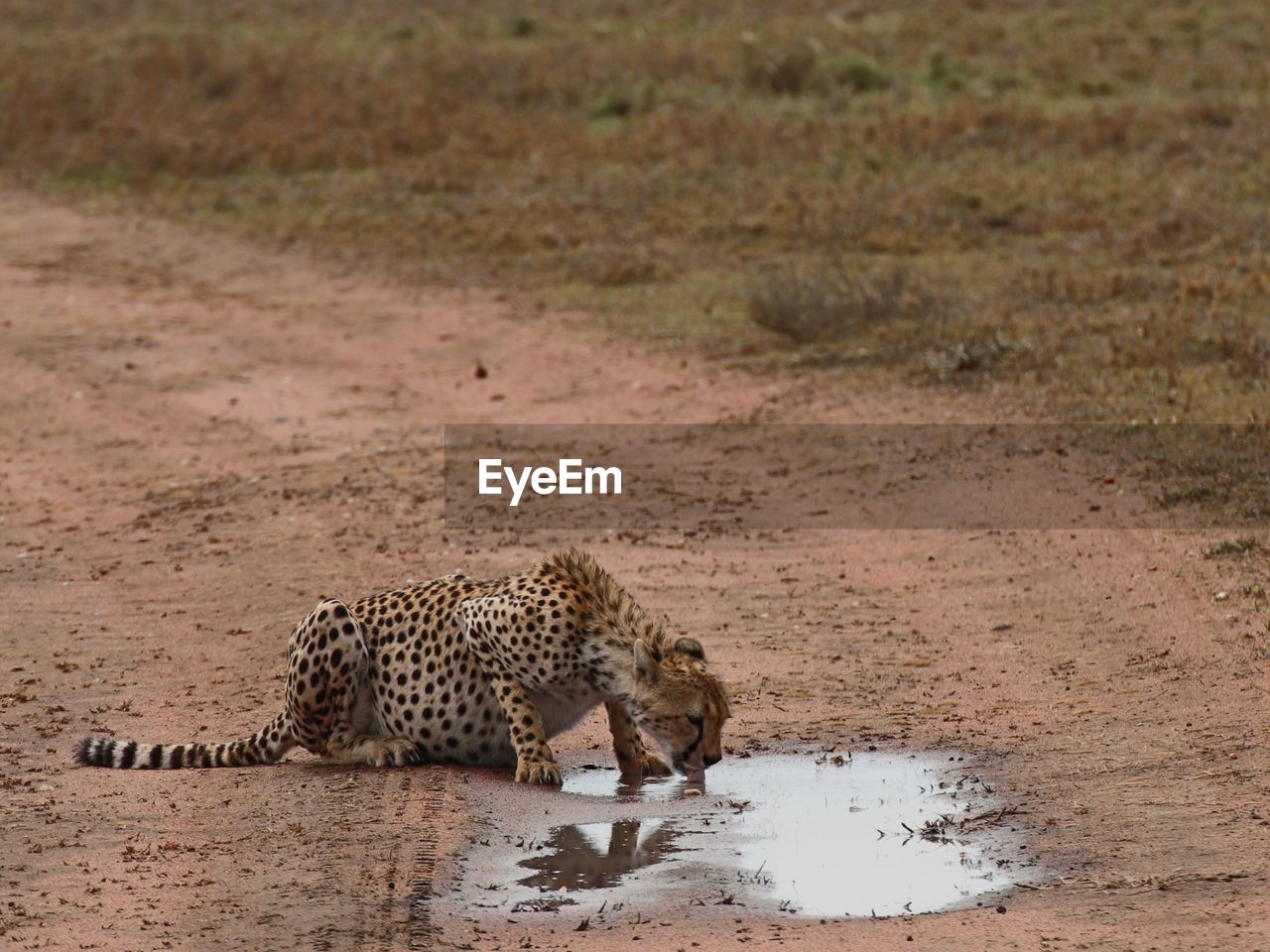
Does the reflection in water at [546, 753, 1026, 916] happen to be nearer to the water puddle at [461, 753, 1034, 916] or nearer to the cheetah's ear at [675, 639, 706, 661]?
the water puddle at [461, 753, 1034, 916]

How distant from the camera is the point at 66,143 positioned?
25.3m

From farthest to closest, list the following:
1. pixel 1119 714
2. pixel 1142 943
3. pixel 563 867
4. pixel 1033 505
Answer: pixel 1033 505 < pixel 1119 714 < pixel 563 867 < pixel 1142 943

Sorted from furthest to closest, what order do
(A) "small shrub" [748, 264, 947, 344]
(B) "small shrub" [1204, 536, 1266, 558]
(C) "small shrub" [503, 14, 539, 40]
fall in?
1. (C) "small shrub" [503, 14, 539, 40]
2. (A) "small shrub" [748, 264, 947, 344]
3. (B) "small shrub" [1204, 536, 1266, 558]

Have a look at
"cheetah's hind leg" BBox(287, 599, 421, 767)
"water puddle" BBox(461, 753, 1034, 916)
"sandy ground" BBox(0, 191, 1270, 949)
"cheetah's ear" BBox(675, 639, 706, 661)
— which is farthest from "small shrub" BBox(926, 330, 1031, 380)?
"cheetah's hind leg" BBox(287, 599, 421, 767)

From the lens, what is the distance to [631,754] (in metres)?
7.06

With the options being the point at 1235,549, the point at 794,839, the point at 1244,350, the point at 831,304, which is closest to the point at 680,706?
the point at 794,839

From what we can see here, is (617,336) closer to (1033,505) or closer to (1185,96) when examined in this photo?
(1033,505)

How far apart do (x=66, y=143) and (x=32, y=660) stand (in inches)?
705

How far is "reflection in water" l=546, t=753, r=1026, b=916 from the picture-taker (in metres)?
5.70

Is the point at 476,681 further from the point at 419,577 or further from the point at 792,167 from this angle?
the point at 792,167

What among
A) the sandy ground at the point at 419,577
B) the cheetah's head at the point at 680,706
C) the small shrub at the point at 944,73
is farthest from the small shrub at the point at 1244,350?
the small shrub at the point at 944,73

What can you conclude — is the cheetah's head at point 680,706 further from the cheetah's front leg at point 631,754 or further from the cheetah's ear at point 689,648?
the cheetah's front leg at point 631,754

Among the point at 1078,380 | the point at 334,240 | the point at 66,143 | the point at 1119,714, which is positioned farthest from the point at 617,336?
the point at 66,143

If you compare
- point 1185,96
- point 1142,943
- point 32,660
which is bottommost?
point 32,660
